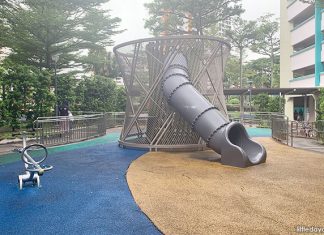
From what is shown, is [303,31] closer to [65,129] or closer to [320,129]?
[320,129]

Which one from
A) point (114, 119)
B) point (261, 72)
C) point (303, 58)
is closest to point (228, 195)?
point (114, 119)

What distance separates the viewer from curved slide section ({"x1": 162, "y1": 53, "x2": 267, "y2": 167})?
945 cm

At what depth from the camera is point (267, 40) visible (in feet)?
170

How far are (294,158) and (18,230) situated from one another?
966 centimetres

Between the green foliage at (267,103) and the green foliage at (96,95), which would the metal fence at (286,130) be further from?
the green foliage at (96,95)

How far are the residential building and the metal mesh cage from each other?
1989 centimetres

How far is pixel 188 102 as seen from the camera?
36.4 ft

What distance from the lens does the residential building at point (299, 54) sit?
3073 centimetres

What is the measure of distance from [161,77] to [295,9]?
29.6 m

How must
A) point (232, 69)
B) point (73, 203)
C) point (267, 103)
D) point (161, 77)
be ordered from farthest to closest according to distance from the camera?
point (232, 69) < point (267, 103) < point (161, 77) < point (73, 203)

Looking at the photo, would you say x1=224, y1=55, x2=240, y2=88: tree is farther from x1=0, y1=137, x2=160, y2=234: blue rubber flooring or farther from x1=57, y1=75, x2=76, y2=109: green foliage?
x1=0, y1=137, x2=160, y2=234: blue rubber flooring

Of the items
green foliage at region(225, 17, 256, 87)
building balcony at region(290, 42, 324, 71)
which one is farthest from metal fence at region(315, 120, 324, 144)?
green foliage at region(225, 17, 256, 87)

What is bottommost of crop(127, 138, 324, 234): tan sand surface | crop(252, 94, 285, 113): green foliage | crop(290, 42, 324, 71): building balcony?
crop(127, 138, 324, 234): tan sand surface

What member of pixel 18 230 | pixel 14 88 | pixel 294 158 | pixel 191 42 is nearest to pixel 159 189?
pixel 18 230
